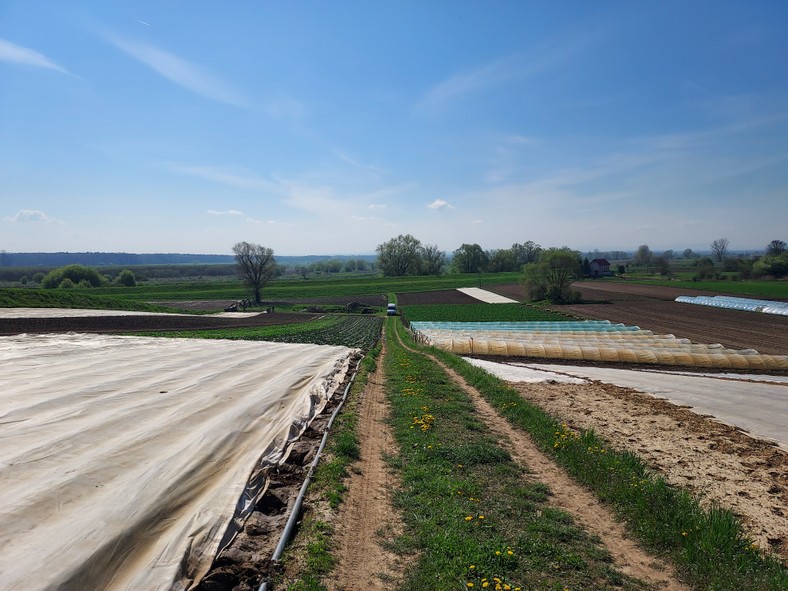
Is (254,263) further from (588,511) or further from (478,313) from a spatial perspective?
(588,511)

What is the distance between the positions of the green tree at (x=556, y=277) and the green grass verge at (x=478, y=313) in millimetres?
5100

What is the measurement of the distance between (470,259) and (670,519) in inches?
5147

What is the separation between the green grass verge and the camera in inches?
1943

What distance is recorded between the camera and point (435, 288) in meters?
94.1

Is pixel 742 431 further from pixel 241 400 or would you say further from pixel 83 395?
pixel 83 395

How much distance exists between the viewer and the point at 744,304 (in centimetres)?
5006

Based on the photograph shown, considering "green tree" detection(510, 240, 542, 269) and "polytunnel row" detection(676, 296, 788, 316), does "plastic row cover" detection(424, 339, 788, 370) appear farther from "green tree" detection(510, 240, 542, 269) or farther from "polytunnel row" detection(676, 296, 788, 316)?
"green tree" detection(510, 240, 542, 269)

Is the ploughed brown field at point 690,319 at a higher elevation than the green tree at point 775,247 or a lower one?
lower

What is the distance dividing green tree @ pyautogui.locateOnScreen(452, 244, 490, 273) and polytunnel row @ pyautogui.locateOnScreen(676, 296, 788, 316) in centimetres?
7713

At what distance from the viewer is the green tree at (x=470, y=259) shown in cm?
13375

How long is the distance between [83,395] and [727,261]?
122247 millimetres

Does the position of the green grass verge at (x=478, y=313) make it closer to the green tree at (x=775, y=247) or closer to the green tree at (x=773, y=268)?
the green tree at (x=773, y=268)

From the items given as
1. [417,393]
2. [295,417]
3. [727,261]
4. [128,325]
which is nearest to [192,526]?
[295,417]

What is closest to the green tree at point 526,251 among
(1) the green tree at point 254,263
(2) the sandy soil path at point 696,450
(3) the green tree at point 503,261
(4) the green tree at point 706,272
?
(3) the green tree at point 503,261
